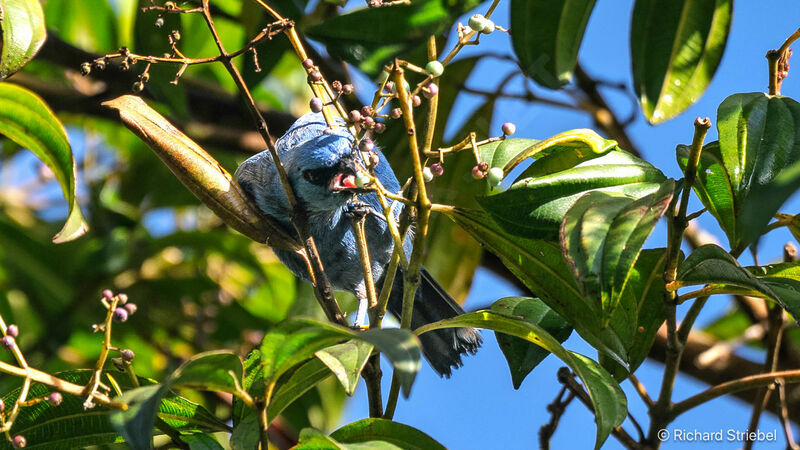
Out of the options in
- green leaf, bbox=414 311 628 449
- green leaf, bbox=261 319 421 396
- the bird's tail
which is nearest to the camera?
green leaf, bbox=261 319 421 396

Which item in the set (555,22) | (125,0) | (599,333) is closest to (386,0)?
(555,22)

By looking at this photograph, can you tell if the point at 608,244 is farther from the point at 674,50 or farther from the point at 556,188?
the point at 674,50

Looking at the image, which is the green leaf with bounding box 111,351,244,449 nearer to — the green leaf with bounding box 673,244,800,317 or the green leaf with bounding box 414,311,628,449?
the green leaf with bounding box 414,311,628,449

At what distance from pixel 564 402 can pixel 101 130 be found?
10.2 ft

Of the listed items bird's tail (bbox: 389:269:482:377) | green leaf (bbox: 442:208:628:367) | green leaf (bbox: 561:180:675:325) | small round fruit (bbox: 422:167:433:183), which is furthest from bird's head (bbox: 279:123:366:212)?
green leaf (bbox: 561:180:675:325)

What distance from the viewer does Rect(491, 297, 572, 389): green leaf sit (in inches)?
64.8

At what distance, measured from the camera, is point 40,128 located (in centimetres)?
168

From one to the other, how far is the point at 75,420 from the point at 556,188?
0.99 metres

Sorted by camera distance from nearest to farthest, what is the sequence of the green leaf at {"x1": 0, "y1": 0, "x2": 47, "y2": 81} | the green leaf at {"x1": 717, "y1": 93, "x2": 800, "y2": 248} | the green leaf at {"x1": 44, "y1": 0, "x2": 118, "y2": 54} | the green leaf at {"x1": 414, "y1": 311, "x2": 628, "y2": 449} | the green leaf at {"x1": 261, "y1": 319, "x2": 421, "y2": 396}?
the green leaf at {"x1": 261, "y1": 319, "x2": 421, "y2": 396}
the green leaf at {"x1": 414, "y1": 311, "x2": 628, "y2": 449}
the green leaf at {"x1": 717, "y1": 93, "x2": 800, "y2": 248}
the green leaf at {"x1": 0, "y1": 0, "x2": 47, "y2": 81}
the green leaf at {"x1": 44, "y1": 0, "x2": 118, "y2": 54}

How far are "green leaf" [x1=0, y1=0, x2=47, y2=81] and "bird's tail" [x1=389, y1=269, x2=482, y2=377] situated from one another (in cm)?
124

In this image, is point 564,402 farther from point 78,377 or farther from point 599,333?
point 78,377

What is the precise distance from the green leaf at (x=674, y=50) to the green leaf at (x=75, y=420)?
99cm

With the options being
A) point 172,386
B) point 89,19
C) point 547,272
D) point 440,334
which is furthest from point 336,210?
point 89,19

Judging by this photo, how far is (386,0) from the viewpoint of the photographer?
5.09ft
